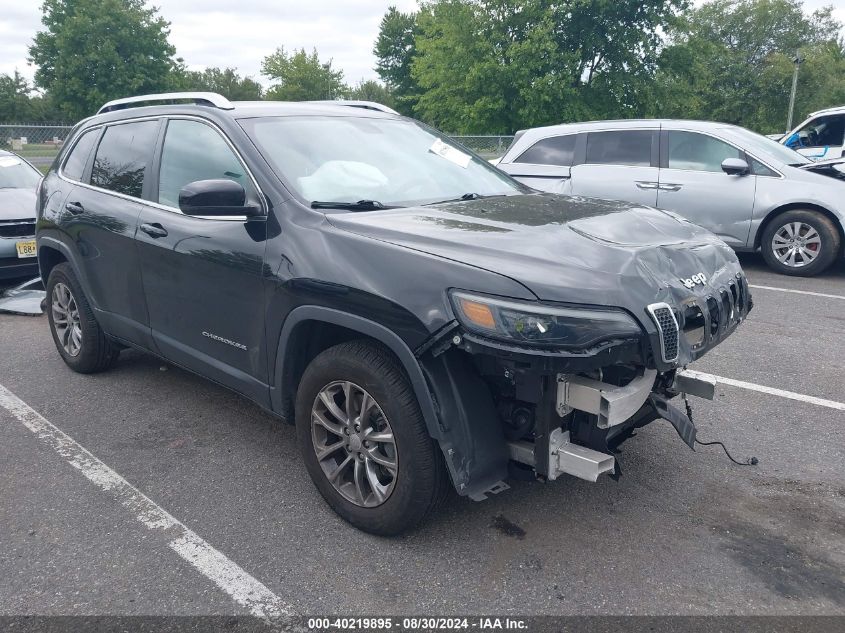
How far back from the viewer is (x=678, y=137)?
851cm

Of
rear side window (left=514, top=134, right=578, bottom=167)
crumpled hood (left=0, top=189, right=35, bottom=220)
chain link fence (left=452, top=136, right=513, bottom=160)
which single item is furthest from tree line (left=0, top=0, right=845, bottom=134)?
crumpled hood (left=0, top=189, right=35, bottom=220)

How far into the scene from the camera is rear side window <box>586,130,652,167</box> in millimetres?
8719

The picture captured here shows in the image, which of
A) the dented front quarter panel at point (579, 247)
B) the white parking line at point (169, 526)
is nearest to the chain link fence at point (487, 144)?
the white parking line at point (169, 526)

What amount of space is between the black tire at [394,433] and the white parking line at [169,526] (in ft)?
1.69

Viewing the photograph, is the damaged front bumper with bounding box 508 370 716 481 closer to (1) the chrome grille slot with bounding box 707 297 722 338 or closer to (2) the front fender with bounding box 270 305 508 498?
(2) the front fender with bounding box 270 305 508 498

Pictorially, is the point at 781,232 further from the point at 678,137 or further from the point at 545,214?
the point at 545,214

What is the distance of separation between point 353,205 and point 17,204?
20.7ft

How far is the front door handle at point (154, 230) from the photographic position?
3775mm

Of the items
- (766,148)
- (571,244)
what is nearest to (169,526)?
(571,244)

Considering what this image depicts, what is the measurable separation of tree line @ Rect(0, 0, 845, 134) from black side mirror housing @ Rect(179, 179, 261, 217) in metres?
27.3

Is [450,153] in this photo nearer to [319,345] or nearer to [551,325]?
[319,345]

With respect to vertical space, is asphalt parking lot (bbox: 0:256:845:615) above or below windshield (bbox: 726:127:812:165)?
below

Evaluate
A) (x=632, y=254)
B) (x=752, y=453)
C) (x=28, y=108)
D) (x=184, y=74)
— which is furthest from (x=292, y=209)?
(x=28, y=108)

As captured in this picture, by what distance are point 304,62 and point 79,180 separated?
62.4 m
